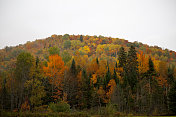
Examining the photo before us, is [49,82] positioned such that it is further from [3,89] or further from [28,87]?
[3,89]

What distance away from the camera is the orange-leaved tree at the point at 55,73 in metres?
38.9

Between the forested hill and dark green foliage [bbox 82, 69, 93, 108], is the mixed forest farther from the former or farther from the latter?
the forested hill

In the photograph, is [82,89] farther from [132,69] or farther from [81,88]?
[132,69]

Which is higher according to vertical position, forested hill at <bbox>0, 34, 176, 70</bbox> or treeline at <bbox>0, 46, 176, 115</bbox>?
forested hill at <bbox>0, 34, 176, 70</bbox>

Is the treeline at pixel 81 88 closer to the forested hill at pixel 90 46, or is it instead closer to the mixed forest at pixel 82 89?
the mixed forest at pixel 82 89

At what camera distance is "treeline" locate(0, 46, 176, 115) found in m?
32.4

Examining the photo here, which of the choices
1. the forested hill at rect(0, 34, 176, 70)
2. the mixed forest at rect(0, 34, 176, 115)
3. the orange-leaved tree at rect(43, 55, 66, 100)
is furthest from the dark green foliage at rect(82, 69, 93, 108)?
the forested hill at rect(0, 34, 176, 70)

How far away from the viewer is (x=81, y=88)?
137 feet

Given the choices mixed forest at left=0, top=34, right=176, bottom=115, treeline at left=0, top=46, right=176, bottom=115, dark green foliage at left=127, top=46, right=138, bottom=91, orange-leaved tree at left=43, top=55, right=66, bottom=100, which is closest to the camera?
mixed forest at left=0, top=34, right=176, bottom=115

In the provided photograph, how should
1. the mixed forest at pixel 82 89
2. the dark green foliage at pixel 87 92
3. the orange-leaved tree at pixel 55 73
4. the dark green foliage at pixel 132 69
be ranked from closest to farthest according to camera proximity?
the mixed forest at pixel 82 89, the dark green foliage at pixel 87 92, the orange-leaved tree at pixel 55 73, the dark green foliage at pixel 132 69

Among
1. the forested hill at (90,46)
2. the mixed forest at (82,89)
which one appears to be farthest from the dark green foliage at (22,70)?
the forested hill at (90,46)

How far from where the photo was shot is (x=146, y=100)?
3416 centimetres

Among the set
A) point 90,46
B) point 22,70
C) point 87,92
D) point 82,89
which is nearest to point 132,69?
point 87,92

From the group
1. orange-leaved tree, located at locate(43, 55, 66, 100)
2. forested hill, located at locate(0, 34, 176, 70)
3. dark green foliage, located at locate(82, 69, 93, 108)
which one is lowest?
dark green foliage, located at locate(82, 69, 93, 108)
